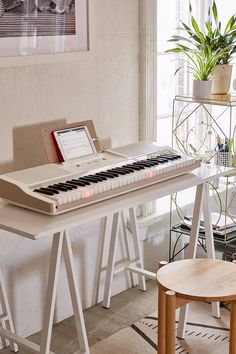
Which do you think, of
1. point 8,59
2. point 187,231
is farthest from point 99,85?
point 187,231

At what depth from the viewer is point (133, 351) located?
3.03m

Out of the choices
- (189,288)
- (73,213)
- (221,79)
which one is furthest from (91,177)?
(221,79)

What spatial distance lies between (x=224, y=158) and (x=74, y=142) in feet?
3.10

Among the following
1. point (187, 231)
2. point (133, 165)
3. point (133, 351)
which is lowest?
point (133, 351)

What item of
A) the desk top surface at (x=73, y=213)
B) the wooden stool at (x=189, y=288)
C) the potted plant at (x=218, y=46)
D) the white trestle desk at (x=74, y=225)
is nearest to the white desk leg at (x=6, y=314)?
the white trestle desk at (x=74, y=225)

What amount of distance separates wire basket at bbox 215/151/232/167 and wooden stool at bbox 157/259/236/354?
2.81 ft

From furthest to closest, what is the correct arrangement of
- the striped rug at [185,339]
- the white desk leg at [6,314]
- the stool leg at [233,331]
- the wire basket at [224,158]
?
the wire basket at [224,158] → the striped rug at [185,339] → the white desk leg at [6,314] → the stool leg at [233,331]

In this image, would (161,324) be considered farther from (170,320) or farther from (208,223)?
(208,223)

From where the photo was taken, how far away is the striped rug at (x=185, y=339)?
3.04 metres

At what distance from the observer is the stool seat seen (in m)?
2.48

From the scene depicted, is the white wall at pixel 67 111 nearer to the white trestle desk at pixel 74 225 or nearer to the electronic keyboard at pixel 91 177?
the white trestle desk at pixel 74 225

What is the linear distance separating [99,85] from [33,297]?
1032 millimetres

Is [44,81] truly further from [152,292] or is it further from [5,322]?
[152,292]

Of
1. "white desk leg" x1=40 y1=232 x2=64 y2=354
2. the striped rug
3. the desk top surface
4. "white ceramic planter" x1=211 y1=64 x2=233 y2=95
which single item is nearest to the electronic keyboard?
the desk top surface
